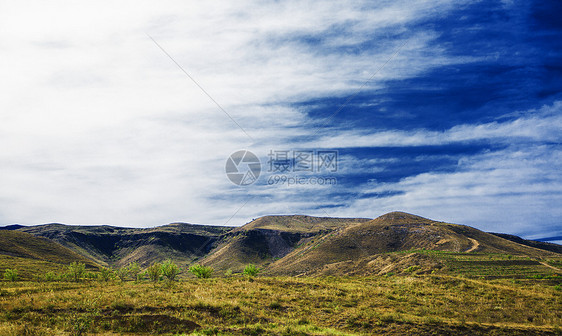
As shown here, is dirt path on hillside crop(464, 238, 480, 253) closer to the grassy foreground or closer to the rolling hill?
the rolling hill

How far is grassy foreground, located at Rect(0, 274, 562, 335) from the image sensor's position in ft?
67.3

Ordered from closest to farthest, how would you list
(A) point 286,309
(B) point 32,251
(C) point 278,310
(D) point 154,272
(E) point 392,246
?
(C) point 278,310, (A) point 286,309, (D) point 154,272, (E) point 392,246, (B) point 32,251

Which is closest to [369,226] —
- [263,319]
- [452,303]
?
[452,303]

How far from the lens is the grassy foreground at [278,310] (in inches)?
808

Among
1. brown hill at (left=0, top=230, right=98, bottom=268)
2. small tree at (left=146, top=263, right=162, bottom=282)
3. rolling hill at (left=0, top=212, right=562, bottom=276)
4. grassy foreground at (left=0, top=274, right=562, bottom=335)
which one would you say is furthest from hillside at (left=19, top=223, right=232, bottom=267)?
grassy foreground at (left=0, top=274, right=562, bottom=335)

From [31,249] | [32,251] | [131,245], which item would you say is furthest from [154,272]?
[131,245]

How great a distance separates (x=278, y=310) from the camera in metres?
25.8

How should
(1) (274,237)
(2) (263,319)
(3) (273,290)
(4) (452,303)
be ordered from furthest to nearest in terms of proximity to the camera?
(1) (274,237) < (3) (273,290) < (4) (452,303) < (2) (263,319)

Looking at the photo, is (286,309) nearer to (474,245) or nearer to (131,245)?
(474,245)

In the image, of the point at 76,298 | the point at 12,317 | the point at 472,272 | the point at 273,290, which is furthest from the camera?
the point at 472,272

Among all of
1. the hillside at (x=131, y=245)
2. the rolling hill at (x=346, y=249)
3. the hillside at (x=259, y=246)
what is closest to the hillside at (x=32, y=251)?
the rolling hill at (x=346, y=249)

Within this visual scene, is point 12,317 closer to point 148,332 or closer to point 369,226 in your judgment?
point 148,332

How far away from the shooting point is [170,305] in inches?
949

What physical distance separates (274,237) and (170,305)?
147 m
